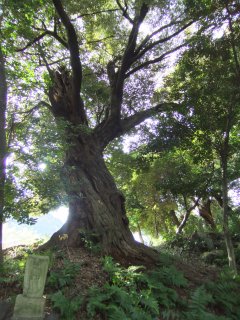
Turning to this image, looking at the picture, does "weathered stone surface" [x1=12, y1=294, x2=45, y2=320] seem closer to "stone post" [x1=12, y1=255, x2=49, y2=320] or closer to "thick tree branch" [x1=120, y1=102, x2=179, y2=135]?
"stone post" [x1=12, y1=255, x2=49, y2=320]

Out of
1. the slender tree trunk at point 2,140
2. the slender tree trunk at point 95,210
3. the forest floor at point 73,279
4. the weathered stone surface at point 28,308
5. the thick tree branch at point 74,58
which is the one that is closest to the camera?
the weathered stone surface at point 28,308

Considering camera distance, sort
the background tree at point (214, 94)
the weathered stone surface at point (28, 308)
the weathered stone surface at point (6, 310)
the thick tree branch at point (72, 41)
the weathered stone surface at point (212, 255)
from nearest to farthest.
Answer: the weathered stone surface at point (28, 308) < the weathered stone surface at point (6, 310) < the background tree at point (214, 94) < the thick tree branch at point (72, 41) < the weathered stone surface at point (212, 255)

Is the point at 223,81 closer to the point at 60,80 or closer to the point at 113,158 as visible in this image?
the point at 60,80

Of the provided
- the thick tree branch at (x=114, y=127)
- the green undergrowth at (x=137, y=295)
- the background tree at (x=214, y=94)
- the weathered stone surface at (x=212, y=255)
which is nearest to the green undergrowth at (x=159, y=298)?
the green undergrowth at (x=137, y=295)

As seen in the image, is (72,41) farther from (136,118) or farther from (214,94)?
(214,94)

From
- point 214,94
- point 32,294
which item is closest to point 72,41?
point 214,94

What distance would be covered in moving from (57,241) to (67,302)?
11.4 feet

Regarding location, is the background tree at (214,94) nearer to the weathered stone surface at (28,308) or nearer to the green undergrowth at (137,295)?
the green undergrowth at (137,295)

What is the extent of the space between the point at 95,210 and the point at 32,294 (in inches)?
172

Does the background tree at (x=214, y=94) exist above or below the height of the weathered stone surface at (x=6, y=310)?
above

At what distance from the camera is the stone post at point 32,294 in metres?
5.01

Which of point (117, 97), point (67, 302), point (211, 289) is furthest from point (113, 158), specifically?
point (67, 302)

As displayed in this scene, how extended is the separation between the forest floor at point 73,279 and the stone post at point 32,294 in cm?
24

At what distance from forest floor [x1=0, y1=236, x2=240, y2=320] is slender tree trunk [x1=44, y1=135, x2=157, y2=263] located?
59cm
